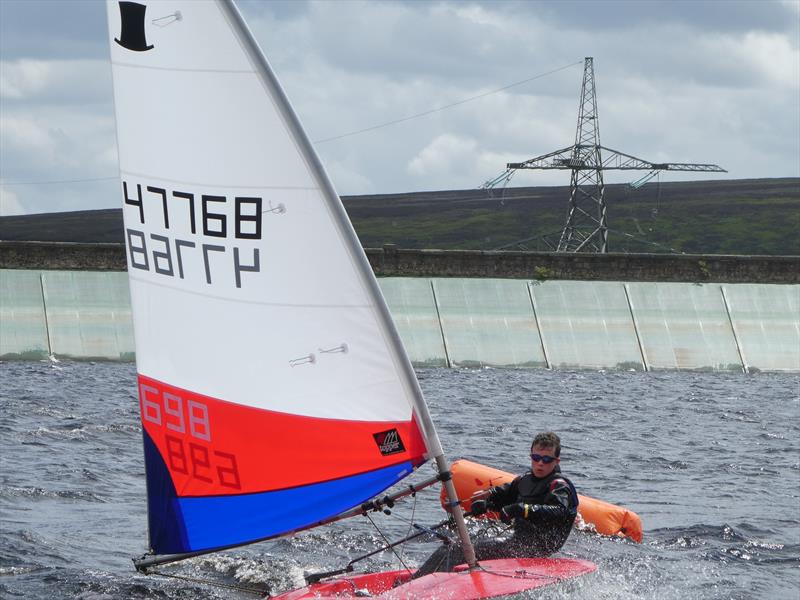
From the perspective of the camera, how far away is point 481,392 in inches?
1308

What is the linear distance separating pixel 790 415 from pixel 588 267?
21712mm

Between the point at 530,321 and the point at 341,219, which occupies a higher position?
the point at 341,219

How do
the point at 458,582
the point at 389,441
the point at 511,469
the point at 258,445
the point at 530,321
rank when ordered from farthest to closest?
the point at 530,321, the point at 511,469, the point at 458,582, the point at 258,445, the point at 389,441

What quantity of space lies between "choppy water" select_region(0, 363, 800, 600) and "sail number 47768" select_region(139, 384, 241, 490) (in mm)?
2735

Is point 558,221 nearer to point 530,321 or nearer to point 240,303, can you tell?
point 530,321

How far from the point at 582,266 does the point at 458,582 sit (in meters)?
42.8

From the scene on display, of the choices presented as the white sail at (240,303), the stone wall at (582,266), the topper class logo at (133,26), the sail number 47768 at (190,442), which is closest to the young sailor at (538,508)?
the white sail at (240,303)

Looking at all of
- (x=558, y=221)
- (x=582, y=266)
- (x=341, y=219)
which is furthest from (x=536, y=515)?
(x=558, y=221)

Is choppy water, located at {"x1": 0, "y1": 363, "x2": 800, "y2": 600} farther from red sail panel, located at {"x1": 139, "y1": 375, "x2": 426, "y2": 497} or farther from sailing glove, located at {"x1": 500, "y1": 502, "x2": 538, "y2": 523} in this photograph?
red sail panel, located at {"x1": 139, "y1": 375, "x2": 426, "y2": 497}

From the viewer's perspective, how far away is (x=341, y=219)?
820cm

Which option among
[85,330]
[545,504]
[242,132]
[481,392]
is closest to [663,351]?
[481,392]

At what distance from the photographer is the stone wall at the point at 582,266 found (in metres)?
50.0

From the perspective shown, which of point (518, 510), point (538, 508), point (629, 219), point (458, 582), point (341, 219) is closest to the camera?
point (341, 219)

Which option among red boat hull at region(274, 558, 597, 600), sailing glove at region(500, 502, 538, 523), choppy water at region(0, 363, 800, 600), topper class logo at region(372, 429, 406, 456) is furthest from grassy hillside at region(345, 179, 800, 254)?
topper class logo at region(372, 429, 406, 456)
